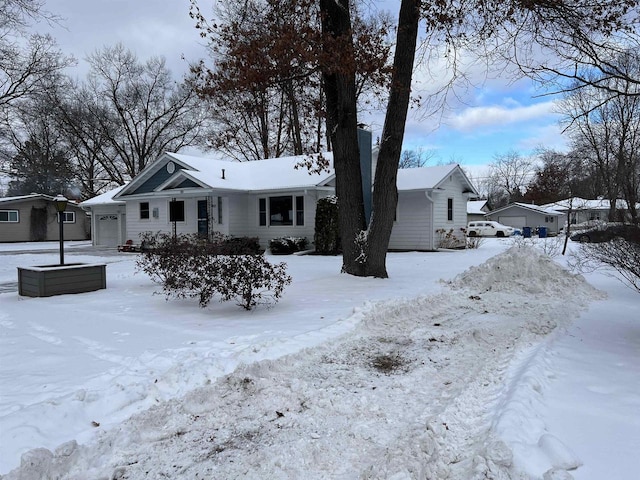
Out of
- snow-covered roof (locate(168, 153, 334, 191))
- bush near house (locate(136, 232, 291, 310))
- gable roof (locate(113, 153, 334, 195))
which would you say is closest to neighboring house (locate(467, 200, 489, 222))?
snow-covered roof (locate(168, 153, 334, 191))

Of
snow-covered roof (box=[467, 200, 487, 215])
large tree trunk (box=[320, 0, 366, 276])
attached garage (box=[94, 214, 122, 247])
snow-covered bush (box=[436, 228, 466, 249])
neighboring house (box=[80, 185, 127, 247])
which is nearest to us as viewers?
large tree trunk (box=[320, 0, 366, 276])

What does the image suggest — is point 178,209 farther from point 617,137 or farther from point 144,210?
point 617,137

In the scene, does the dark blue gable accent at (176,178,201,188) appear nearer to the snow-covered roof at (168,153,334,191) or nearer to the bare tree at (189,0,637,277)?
the snow-covered roof at (168,153,334,191)

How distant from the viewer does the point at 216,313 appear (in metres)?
7.07

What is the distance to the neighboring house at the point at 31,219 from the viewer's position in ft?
105

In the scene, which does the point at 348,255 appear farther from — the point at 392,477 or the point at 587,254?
the point at 392,477

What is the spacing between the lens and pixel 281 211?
20.1 metres

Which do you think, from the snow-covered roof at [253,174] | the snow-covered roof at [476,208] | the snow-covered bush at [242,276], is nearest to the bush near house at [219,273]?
the snow-covered bush at [242,276]

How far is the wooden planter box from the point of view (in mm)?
8734

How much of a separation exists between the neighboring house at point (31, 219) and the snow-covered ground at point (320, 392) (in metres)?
30.2

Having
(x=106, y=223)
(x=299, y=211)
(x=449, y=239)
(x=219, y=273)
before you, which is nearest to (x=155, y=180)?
(x=106, y=223)

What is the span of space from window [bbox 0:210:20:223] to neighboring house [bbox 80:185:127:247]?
30.1ft

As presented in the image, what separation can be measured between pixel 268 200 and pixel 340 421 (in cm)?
1736

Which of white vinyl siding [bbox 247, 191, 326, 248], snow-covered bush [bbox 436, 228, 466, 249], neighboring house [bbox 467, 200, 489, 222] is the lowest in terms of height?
snow-covered bush [bbox 436, 228, 466, 249]
